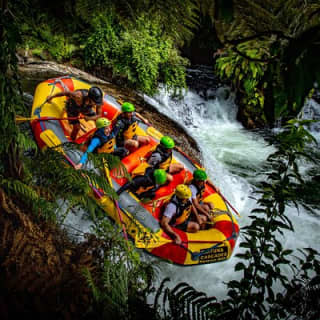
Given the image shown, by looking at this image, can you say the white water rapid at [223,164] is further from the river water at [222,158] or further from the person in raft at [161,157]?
the person in raft at [161,157]

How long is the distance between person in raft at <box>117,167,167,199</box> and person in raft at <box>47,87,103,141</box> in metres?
1.65

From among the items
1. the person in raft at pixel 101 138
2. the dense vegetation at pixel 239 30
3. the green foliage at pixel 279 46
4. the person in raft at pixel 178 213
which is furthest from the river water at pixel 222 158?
the green foliage at pixel 279 46

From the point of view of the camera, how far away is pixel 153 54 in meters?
8.23

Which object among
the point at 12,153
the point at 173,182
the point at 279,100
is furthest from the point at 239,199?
the point at 279,100

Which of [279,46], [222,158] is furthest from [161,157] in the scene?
[222,158]

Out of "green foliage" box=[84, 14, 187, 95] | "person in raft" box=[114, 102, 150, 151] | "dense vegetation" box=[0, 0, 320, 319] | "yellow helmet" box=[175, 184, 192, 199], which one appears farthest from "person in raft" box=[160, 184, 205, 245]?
"green foliage" box=[84, 14, 187, 95]

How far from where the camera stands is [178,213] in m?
3.85

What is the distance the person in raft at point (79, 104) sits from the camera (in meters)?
4.96

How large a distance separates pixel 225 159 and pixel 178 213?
4.31 metres

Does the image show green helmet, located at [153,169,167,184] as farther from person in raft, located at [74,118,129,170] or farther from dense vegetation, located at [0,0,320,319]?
dense vegetation, located at [0,0,320,319]

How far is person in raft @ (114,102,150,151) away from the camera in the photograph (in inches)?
186

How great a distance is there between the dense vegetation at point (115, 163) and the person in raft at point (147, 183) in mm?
1314

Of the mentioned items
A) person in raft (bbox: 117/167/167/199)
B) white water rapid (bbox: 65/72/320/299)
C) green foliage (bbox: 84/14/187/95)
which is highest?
green foliage (bbox: 84/14/187/95)

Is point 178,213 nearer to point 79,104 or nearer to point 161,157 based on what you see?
point 161,157
